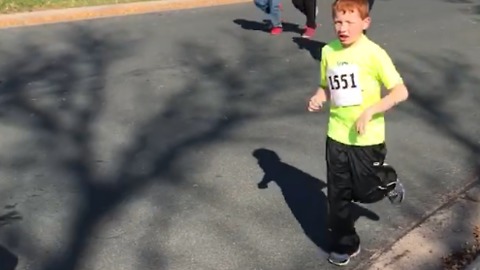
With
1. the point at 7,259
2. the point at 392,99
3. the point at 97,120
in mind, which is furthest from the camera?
the point at 97,120

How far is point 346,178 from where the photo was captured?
4.35 m

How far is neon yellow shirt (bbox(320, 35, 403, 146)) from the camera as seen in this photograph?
4156 millimetres

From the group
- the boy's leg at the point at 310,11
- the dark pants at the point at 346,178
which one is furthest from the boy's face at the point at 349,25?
the boy's leg at the point at 310,11

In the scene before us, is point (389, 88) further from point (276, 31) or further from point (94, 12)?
point (94, 12)

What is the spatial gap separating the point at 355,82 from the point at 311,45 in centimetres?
698

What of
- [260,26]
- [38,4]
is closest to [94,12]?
[38,4]

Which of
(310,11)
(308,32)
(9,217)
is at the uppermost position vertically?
(9,217)

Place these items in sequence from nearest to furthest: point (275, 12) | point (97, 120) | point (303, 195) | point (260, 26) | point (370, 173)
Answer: point (370, 173) → point (303, 195) → point (97, 120) → point (275, 12) → point (260, 26)

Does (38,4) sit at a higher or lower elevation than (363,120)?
lower

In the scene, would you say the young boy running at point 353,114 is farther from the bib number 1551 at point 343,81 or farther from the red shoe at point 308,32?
the red shoe at point 308,32

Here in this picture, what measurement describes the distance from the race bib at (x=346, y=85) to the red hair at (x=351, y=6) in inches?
12.0

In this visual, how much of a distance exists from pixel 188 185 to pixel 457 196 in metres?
1.85

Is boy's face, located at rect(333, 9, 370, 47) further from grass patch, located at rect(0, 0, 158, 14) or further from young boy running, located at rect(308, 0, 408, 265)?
grass patch, located at rect(0, 0, 158, 14)

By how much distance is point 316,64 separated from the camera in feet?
32.2
